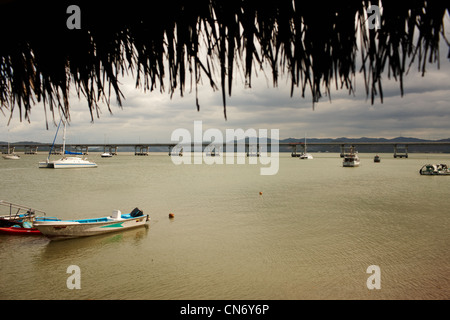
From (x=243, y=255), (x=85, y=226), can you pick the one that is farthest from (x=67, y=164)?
(x=243, y=255)

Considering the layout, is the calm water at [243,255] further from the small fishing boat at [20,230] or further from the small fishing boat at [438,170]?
the small fishing boat at [438,170]

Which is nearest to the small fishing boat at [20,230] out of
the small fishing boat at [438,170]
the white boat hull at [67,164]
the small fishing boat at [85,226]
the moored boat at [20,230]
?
the moored boat at [20,230]

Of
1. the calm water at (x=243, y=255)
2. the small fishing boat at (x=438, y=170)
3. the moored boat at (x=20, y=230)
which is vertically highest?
the small fishing boat at (x=438, y=170)

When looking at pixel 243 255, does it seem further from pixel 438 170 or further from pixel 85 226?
pixel 438 170

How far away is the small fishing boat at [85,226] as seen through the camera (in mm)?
11719

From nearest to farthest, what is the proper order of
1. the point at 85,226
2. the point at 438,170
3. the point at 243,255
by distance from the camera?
1. the point at 243,255
2. the point at 85,226
3. the point at 438,170

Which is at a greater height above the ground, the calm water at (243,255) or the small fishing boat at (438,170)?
the small fishing boat at (438,170)

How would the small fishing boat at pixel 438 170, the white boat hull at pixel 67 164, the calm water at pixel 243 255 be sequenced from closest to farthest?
the calm water at pixel 243 255, the small fishing boat at pixel 438 170, the white boat hull at pixel 67 164

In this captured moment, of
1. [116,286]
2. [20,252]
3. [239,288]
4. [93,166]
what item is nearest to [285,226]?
[239,288]

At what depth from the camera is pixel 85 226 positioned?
1239 centimetres

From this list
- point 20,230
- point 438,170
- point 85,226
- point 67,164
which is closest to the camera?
point 85,226

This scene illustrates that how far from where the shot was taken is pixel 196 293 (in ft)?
27.1

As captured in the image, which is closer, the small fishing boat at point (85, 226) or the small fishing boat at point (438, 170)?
the small fishing boat at point (85, 226)
